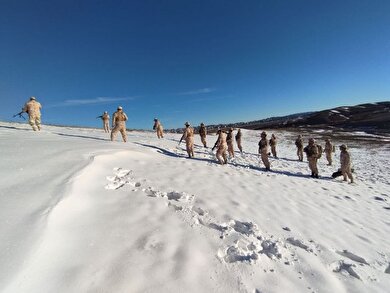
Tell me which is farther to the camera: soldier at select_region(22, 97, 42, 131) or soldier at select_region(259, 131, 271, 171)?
soldier at select_region(22, 97, 42, 131)

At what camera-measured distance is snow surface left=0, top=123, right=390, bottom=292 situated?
3.88m

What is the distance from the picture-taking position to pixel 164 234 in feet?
16.7

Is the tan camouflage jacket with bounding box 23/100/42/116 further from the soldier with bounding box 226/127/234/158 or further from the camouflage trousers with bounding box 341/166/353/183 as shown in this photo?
the camouflage trousers with bounding box 341/166/353/183

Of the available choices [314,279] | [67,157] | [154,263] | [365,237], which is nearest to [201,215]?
[154,263]

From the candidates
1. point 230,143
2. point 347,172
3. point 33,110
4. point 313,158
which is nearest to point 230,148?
point 230,143

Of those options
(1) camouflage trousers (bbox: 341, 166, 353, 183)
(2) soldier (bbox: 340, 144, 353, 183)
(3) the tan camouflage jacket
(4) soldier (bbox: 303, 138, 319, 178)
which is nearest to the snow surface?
(1) camouflage trousers (bbox: 341, 166, 353, 183)

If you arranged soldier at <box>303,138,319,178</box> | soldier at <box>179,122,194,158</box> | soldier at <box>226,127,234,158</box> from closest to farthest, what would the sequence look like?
soldier at <box>303,138,319,178</box>, soldier at <box>179,122,194,158</box>, soldier at <box>226,127,234,158</box>

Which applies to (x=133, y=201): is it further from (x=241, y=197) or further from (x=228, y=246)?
(x=241, y=197)

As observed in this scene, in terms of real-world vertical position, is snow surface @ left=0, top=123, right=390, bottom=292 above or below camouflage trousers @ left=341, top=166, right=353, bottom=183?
above

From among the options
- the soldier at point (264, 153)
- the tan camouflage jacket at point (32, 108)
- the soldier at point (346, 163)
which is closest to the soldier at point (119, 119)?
the tan camouflage jacket at point (32, 108)

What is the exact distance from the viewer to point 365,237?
21.7 feet

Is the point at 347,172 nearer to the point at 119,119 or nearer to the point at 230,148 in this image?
the point at 230,148

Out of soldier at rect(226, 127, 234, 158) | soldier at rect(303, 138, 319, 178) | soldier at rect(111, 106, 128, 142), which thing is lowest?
soldier at rect(303, 138, 319, 178)

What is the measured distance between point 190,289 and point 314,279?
212cm
